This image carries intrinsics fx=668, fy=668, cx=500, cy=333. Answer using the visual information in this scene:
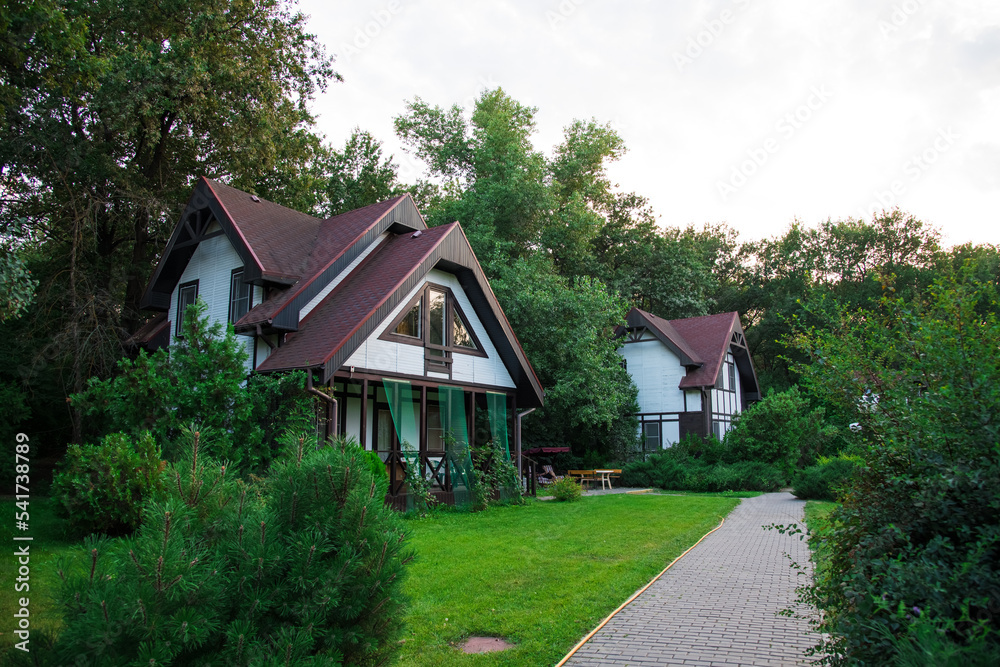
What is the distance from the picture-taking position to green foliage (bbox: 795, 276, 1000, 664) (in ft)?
10.7

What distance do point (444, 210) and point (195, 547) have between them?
2981cm

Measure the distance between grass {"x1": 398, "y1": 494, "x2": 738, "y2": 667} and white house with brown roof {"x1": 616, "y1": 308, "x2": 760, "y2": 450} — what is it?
1505 centimetres

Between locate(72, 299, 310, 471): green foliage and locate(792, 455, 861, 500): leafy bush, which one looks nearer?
locate(72, 299, 310, 471): green foliage

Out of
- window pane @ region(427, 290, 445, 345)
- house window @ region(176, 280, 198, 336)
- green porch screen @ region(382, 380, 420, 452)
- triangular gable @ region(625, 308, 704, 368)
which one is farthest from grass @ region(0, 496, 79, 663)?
triangular gable @ region(625, 308, 704, 368)

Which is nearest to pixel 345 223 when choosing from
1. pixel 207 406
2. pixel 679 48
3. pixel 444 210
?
pixel 207 406

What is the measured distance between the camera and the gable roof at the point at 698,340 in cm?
2989

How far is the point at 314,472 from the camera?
3.70m

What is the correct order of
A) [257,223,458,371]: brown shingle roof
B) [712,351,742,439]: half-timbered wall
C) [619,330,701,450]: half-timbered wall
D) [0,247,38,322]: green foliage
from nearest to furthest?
[0,247,38,322]: green foliage → [257,223,458,371]: brown shingle roof → [619,330,701,450]: half-timbered wall → [712,351,742,439]: half-timbered wall

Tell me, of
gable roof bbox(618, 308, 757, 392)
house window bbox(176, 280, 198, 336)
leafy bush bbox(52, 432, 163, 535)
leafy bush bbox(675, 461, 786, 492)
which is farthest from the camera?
gable roof bbox(618, 308, 757, 392)

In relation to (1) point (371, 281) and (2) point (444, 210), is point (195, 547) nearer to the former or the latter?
(1) point (371, 281)

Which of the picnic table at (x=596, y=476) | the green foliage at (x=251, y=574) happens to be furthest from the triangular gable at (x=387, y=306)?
the green foliage at (x=251, y=574)

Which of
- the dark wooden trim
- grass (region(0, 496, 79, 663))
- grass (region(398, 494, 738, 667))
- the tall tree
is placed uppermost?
the tall tree

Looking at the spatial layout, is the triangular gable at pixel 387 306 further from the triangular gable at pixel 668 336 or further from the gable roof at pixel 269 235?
the triangular gable at pixel 668 336

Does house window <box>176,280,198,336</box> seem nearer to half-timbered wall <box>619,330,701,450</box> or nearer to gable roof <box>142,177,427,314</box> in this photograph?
gable roof <box>142,177,427,314</box>
